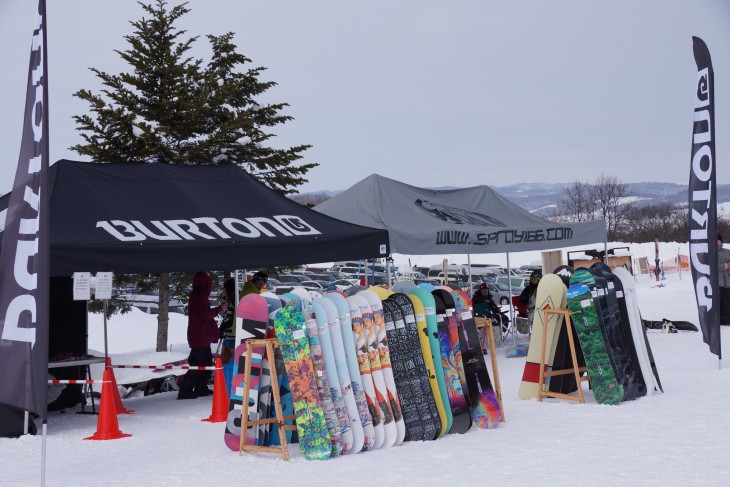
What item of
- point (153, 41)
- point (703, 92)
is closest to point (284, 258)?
point (703, 92)

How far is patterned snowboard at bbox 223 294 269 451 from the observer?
24.0 ft

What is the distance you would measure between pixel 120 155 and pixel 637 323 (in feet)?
53.1

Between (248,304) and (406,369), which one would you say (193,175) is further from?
(406,369)

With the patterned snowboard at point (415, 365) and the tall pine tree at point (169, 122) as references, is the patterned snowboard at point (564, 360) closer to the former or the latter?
the patterned snowboard at point (415, 365)

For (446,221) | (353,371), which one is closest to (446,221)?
(446,221)

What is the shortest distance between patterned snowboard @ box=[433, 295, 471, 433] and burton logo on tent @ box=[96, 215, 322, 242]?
3.04 metres

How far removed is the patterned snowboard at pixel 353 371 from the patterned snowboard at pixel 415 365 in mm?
494

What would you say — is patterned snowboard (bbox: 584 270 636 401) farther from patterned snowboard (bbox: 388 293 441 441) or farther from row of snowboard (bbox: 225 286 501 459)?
patterned snowboard (bbox: 388 293 441 441)

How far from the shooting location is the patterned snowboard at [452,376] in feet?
25.6

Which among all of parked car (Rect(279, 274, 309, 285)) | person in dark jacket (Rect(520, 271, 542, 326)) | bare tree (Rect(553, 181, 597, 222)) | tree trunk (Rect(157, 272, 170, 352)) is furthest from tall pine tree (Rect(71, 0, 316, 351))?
bare tree (Rect(553, 181, 597, 222))

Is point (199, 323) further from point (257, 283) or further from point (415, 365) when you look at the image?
point (415, 365)

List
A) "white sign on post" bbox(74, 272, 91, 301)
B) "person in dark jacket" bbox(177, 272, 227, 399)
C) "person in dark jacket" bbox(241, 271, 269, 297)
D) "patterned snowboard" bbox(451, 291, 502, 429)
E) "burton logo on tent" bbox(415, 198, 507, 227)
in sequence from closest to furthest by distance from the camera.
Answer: "patterned snowboard" bbox(451, 291, 502, 429)
"white sign on post" bbox(74, 272, 91, 301)
"person in dark jacket" bbox(241, 271, 269, 297)
"person in dark jacket" bbox(177, 272, 227, 399)
"burton logo on tent" bbox(415, 198, 507, 227)

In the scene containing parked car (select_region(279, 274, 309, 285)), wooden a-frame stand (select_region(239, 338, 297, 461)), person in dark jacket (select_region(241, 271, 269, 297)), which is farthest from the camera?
parked car (select_region(279, 274, 309, 285))

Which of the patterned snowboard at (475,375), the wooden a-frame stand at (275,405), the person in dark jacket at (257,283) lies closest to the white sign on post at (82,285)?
the person in dark jacket at (257,283)
